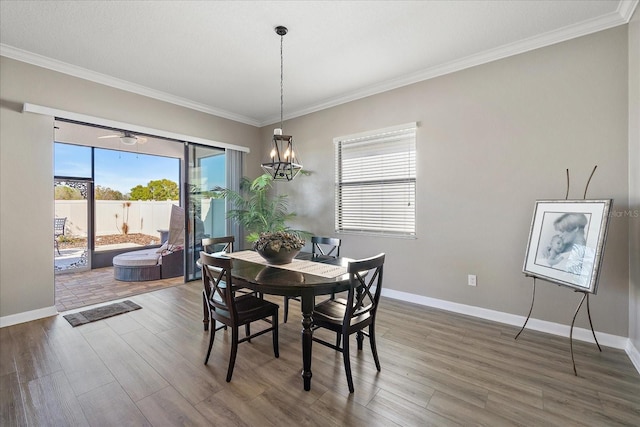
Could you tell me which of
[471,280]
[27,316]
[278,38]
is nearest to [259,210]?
[278,38]

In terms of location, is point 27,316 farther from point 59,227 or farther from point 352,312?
point 352,312

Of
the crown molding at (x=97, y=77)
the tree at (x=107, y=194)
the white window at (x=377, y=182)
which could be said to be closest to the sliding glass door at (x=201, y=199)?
the crown molding at (x=97, y=77)

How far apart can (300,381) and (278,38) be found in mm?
3052

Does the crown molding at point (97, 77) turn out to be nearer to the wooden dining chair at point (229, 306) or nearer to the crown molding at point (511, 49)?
the crown molding at point (511, 49)

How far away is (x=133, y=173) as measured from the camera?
271 inches

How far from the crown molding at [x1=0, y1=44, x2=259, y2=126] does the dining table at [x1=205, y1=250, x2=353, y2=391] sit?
3.05 m

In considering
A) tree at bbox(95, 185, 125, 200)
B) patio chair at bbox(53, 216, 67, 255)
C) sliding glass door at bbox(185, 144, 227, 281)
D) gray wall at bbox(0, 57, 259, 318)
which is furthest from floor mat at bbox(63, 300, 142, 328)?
tree at bbox(95, 185, 125, 200)

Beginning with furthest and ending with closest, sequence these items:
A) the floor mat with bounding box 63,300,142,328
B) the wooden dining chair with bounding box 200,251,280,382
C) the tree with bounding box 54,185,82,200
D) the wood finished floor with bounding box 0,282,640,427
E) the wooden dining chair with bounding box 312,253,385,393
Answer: the tree with bounding box 54,185,82,200 → the floor mat with bounding box 63,300,142,328 → the wooden dining chair with bounding box 200,251,280,382 → the wooden dining chair with bounding box 312,253,385,393 → the wood finished floor with bounding box 0,282,640,427

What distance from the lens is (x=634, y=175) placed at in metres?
2.29

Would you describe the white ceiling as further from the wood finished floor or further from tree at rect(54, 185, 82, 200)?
tree at rect(54, 185, 82, 200)

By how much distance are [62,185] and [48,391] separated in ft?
17.3

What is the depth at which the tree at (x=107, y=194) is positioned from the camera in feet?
20.4

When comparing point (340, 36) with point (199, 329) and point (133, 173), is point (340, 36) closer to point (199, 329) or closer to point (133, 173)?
point (199, 329)

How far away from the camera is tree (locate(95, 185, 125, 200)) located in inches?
245
